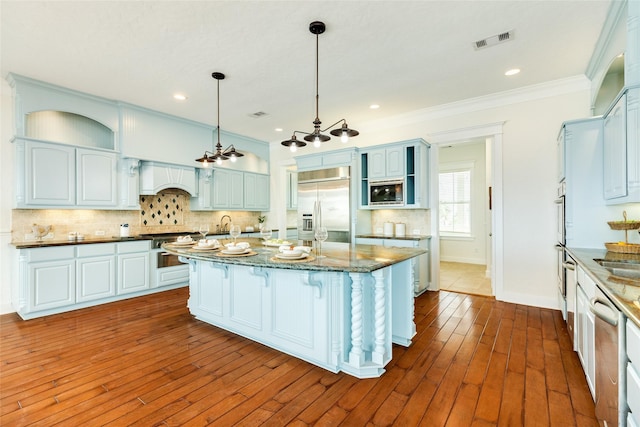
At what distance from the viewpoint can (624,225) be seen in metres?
2.37

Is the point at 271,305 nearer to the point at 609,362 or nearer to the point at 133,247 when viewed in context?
the point at 609,362

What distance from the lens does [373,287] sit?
7.89 feet

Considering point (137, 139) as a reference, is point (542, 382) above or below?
below

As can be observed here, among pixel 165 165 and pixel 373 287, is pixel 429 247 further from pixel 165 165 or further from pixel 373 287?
pixel 165 165

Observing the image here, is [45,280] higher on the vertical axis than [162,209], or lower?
lower

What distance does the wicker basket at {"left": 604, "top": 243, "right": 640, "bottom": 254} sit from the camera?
2.30 metres

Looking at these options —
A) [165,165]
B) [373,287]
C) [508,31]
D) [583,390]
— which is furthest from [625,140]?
[165,165]

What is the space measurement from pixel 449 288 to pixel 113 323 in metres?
4.86

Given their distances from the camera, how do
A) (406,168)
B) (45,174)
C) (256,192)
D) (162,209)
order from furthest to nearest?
1. (256,192)
2. (162,209)
3. (406,168)
4. (45,174)

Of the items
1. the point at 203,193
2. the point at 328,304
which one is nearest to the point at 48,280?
the point at 203,193

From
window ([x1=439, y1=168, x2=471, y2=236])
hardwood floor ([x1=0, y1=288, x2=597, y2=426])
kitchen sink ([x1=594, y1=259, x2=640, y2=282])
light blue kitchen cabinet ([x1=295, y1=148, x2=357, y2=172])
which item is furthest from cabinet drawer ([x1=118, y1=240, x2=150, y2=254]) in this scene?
window ([x1=439, y1=168, x2=471, y2=236])

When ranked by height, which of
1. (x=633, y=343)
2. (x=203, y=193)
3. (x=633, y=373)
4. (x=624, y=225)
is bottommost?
(x=633, y=373)

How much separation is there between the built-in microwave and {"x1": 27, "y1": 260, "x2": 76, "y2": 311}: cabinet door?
446 cm

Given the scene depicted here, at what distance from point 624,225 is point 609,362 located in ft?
5.11
